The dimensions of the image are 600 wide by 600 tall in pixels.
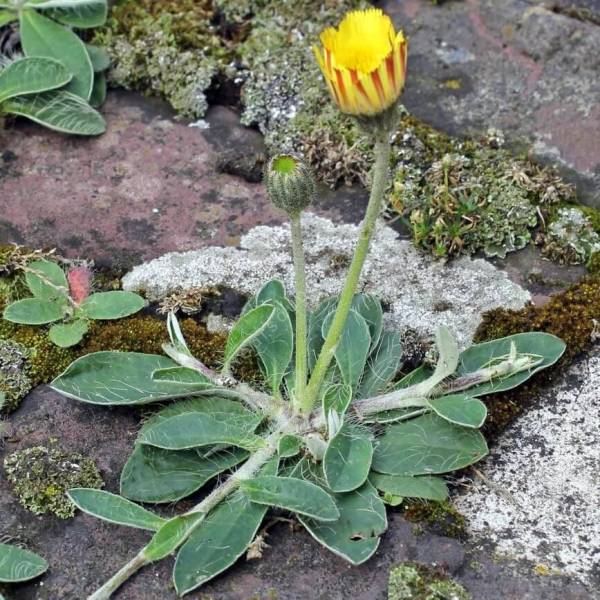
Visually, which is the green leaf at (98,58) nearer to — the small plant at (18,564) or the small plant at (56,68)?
the small plant at (56,68)

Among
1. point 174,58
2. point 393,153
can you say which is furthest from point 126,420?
point 174,58

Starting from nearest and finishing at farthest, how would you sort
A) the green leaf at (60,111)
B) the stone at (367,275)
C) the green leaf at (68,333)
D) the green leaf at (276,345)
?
the green leaf at (276,345) < the green leaf at (68,333) < the stone at (367,275) < the green leaf at (60,111)

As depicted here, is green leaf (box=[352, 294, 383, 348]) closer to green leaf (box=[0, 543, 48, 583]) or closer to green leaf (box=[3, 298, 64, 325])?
green leaf (box=[3, 298, 64, 325])

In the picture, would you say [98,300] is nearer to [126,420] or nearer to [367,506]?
[126,420]

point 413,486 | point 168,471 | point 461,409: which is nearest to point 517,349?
point 461,409

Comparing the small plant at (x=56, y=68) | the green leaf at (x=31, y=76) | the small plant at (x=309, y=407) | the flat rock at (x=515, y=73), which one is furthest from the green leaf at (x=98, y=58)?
the small plant at (x=309, y=407)

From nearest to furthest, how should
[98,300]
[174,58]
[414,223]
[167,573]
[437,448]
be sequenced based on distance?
[167,573] < [437,448] < [98,300] < [414,223] < [174,58]
